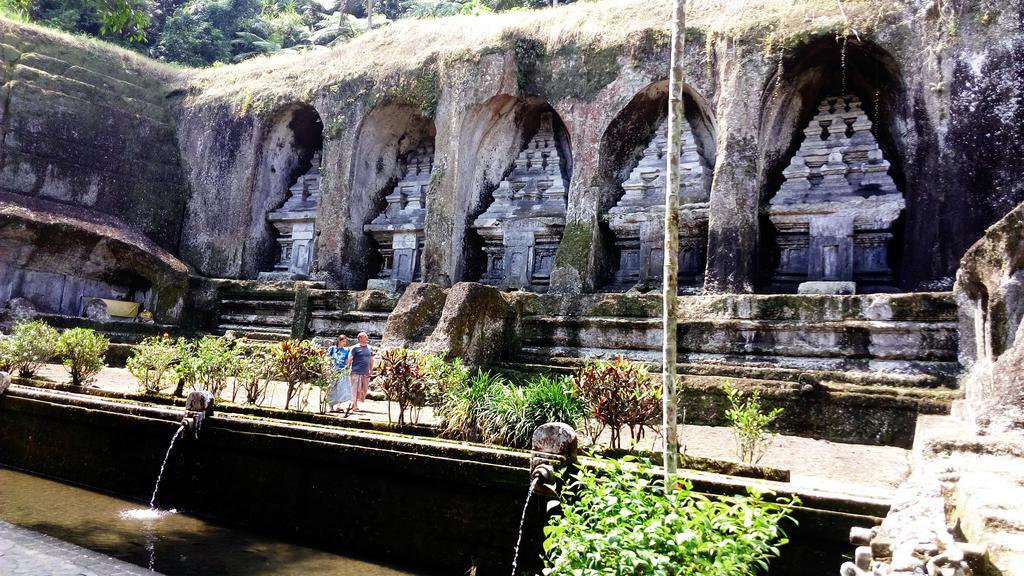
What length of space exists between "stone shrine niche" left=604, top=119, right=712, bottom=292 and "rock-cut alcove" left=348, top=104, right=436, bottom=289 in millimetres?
4597

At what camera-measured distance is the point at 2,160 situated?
16.2 meters

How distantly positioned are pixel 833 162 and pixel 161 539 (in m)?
11.5

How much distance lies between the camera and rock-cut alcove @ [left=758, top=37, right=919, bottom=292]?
475 inches

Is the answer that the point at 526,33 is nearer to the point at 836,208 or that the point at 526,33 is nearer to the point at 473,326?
the point at 836,208

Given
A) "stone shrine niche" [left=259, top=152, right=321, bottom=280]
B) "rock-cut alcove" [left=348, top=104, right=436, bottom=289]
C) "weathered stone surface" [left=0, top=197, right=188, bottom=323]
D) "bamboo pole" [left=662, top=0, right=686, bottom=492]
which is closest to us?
"bamboo pole" [left=662, top=0, right=686, bottom=492]

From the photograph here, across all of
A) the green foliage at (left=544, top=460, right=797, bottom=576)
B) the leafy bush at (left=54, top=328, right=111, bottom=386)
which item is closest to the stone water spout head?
A: the leafy bush at (left=54, top=328, right=111, bottom=386)

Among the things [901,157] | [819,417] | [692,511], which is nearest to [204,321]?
[819,417]

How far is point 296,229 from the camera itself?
18.3 metres

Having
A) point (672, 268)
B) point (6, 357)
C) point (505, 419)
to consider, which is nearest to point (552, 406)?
point (505, 419)

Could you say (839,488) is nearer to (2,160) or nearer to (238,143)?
(238,143)

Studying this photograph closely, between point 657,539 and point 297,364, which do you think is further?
point 297,364

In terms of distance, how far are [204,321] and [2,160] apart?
5.73m

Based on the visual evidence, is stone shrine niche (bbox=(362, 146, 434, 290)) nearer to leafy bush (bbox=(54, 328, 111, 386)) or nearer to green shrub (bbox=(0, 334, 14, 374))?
leafy bush (bbox=(54, 328, 111, 386))

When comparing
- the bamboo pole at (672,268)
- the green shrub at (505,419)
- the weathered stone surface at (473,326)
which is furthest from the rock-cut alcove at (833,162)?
the bamboo pole at (672,268)
